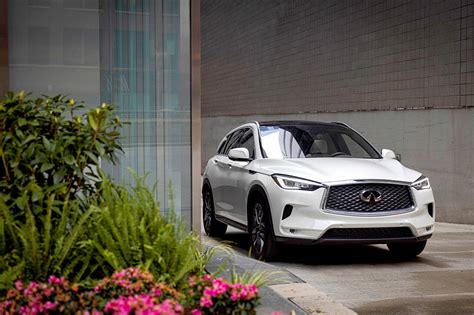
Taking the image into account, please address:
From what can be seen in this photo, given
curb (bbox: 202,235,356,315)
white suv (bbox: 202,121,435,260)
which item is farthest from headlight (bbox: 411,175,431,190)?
curb (bbox: 202,235,356,315)

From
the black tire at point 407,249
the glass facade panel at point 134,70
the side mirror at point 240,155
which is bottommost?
the black tire at point 407,249

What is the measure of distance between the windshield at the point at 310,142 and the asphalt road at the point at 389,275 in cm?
130

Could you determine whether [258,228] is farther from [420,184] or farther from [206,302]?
[206,302]

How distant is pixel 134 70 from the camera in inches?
283

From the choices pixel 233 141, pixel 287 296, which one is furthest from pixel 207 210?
pixel 287 296

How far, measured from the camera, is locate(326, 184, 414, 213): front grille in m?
8.68

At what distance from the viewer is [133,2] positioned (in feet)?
23.5

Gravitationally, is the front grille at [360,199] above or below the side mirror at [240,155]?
below

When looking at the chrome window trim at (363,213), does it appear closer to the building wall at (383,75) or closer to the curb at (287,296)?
the curb at (287,296)

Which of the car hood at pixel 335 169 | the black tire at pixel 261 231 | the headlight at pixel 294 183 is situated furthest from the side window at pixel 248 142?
the headlight at pixel 294 183

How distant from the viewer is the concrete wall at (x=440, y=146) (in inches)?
533

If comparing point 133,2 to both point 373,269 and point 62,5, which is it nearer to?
point 62,5

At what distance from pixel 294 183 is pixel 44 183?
4027mm

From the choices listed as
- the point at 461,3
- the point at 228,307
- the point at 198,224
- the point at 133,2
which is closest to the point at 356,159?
the point at 198,224
